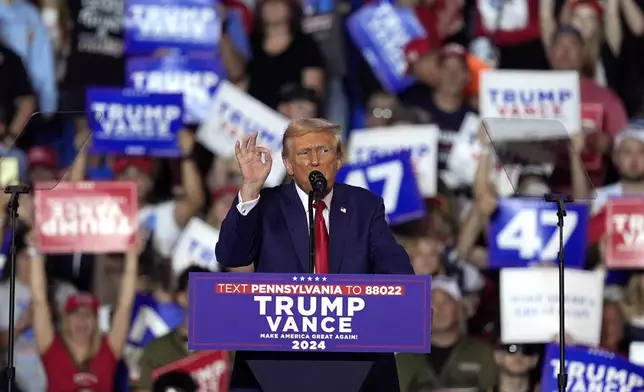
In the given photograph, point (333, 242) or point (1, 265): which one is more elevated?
point (333, 242)

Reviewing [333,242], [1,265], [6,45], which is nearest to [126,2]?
[6,45]

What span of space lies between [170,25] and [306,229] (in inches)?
190

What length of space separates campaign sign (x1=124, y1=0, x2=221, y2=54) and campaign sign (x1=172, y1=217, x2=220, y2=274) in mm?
1226

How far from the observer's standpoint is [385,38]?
31.8ft

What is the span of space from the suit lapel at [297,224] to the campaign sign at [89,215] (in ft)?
12.3

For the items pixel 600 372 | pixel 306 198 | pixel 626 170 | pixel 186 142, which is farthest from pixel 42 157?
pixel 306 198

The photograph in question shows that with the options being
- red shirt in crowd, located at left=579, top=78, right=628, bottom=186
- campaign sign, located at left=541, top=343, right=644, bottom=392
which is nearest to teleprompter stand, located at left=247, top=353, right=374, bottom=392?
campaign sign, located at left=541, top=343, right=644, bottom=392

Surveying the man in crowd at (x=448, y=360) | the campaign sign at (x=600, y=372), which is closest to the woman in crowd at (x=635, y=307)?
the campaign sign at (x=600, y=372)

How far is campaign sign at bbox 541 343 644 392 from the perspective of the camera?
7.94m

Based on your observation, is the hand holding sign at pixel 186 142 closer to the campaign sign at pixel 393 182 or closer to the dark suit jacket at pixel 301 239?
the campaign sign at pixel 393 182

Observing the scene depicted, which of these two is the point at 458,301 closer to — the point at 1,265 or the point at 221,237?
the point at 1,265

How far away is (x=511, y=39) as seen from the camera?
9.84m

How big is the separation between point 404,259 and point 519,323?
3645mm

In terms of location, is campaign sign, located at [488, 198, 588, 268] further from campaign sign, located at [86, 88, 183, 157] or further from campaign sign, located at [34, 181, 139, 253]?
campaign sign, located at [34, 181, 139, 253]
